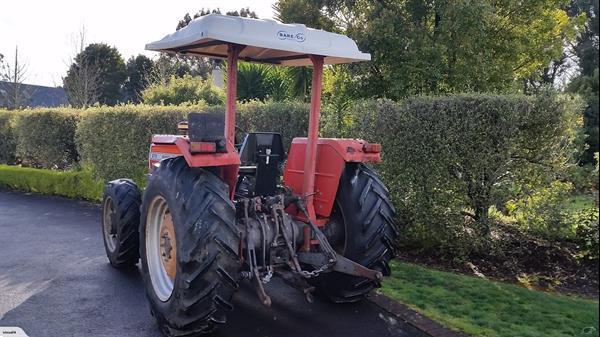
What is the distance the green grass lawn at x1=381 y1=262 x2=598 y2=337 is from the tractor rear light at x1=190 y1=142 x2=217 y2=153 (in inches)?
92.9

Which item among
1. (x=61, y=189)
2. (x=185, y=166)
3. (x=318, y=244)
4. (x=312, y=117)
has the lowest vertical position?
(x=61, y=189)

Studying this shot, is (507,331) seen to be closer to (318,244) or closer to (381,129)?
(318,244)

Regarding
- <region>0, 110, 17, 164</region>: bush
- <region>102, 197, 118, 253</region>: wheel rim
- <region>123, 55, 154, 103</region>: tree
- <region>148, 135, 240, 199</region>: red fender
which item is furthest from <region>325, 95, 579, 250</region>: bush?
<region>123, 55, 154, 103</region>: tree

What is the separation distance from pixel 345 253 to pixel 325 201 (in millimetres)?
492

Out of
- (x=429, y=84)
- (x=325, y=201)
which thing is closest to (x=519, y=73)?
(x=429, y=84)

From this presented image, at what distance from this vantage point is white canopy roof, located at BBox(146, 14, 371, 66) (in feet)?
12.2

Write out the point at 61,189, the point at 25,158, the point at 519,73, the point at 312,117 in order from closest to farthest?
the point at 312,117 < the point at 519,73 < the point at 61,189 < the point at 25,158

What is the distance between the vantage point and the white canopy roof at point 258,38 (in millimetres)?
3705

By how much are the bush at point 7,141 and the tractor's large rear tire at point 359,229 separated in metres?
14.6

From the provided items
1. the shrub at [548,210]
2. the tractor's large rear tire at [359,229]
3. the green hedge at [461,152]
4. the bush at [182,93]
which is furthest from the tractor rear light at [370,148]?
the bush at [182,93]

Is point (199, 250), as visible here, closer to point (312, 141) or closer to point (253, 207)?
point (253, 207)

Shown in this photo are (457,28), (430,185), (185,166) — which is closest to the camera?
(185,166)

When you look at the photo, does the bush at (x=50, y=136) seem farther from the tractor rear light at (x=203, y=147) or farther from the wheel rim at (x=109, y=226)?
the tractor rear light at (x=203, y=147)

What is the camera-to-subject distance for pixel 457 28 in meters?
9.38
